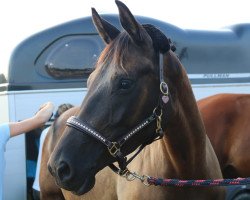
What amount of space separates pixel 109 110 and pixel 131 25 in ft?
1.66

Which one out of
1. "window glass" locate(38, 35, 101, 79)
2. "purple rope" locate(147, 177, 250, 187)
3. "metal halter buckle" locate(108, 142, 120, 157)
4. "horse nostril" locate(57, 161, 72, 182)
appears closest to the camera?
"horse nostril" locate(57, 161, 72, 182)

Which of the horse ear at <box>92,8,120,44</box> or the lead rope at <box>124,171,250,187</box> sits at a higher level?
the horse ear at <box>92,8,120,44</box>

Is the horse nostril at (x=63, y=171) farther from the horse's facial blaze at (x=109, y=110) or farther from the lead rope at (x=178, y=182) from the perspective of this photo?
the lead rope at (x=178, y=182)

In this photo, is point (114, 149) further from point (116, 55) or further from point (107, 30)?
point (107, 30)

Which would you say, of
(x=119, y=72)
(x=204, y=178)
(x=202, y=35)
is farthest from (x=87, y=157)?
(x=202, y=35)

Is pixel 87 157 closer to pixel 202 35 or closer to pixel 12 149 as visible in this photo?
pixel 12 149

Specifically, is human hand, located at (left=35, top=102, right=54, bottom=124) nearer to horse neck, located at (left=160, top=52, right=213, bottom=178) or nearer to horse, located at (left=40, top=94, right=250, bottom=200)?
horse, located at (left=40, top=94, right=250, bottom=200)

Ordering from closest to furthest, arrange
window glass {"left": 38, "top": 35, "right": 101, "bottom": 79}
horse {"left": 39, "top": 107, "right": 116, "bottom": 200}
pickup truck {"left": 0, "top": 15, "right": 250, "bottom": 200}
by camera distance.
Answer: horse {"left": 39, "top": 107, "right": 116, "bottom": 200}, pickup truck {"left": 0, "top": 15, "right": 250, "bottom": 200}, window glass {"left": 38, "top": 35, "right": 101, "bottom": 79}

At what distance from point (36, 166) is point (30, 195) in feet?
1.30

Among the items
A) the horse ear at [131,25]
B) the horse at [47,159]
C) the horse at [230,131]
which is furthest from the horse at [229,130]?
the horse ear at [131,25]

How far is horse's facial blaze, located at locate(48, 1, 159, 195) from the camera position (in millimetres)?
2613

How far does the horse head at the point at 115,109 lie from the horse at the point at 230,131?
1.81 metres

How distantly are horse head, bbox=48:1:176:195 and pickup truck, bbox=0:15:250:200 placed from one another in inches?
136

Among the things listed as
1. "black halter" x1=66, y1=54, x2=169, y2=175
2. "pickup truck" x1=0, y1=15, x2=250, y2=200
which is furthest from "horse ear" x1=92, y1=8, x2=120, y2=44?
"pickup truck" x1=0, y1=15, x2=250, y2=200
